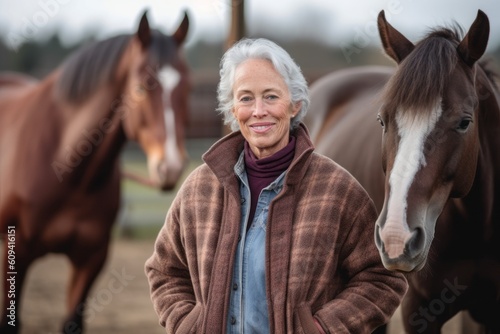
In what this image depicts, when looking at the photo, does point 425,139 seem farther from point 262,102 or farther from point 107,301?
point 107,301

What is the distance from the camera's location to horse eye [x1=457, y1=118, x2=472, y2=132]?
7.06 ft

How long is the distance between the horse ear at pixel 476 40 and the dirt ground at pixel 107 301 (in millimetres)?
2244

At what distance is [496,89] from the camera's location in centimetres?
271

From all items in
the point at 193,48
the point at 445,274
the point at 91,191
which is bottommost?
the point at 445,274

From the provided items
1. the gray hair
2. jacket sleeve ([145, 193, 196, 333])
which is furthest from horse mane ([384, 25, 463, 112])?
jacket sleeve ([145, 193, 196, 333])

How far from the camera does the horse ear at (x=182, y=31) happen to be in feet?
13.9

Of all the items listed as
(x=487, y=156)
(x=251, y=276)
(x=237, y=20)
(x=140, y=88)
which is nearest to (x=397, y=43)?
(x=487, y=156)

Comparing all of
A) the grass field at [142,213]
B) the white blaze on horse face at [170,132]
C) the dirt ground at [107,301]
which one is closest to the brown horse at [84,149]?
the white blaze on horse face at [170,132]

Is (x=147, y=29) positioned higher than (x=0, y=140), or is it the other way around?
(x=147, y=29)

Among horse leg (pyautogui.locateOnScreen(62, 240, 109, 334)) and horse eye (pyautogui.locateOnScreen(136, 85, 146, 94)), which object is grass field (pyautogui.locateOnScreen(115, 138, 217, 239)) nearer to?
horse leg (pyautogui.locateOnScreen(62, 240, 109, 334))

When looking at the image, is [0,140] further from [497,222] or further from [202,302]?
[497,222]

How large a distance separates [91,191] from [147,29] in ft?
3.44

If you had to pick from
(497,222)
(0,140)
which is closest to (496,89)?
(497,222)

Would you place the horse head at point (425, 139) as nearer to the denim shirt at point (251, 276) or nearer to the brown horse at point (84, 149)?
the denim shirt at point (251, 276)
